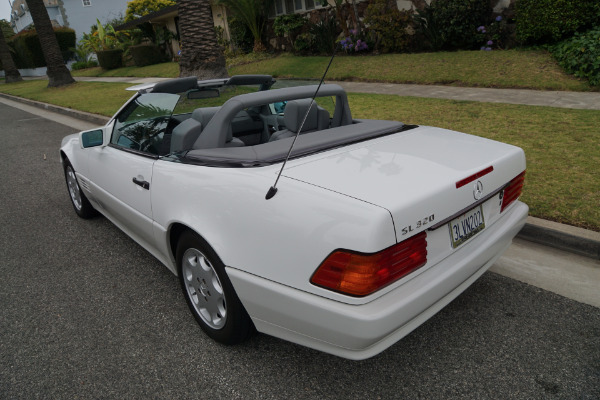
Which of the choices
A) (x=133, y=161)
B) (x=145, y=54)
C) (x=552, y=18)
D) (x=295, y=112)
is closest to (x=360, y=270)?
(x=295, y=112)

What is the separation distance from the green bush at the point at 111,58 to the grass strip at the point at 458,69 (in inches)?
599

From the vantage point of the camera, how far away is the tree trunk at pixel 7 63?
26719 mm

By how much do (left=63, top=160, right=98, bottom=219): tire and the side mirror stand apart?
1.01 metres

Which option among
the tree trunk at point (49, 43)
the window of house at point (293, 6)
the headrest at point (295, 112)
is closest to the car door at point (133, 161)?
the headrest at point (295, 112)

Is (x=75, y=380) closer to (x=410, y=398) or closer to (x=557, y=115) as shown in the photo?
(x=410, y=398)

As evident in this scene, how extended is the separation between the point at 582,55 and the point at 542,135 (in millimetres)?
4477

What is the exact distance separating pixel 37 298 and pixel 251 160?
2.04 m

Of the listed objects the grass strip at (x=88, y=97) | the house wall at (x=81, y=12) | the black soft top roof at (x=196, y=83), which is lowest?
the grass strip at (x=88, y=97)

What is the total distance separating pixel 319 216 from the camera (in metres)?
1.86

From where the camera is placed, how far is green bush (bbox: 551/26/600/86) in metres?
8.26

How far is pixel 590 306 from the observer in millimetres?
2643

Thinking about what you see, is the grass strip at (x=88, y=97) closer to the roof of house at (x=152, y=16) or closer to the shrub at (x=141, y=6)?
the roof of house at (x=152, y=16)

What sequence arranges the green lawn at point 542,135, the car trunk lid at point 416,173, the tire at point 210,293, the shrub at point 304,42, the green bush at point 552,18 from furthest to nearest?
the shrub at point 304,42
the green bush at point 552,18
the green lawn at point 542,135
the tire at point 210,293
the car trunk lid at point 416,173

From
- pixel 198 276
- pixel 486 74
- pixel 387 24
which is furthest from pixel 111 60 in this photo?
pixel 198 276
